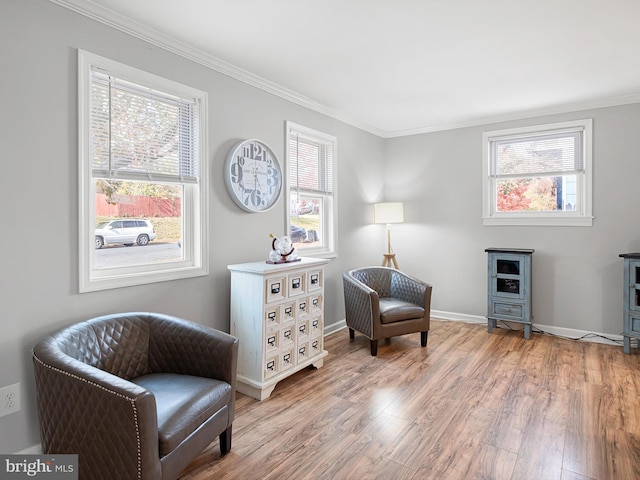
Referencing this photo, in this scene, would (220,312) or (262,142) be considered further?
(262,142)

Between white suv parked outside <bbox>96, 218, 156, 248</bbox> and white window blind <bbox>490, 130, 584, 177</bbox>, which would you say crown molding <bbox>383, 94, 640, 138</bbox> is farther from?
white suv parked outside <bbox>96, 218, 156, 248</bbox>

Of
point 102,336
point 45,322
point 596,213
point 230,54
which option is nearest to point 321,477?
point 102,336

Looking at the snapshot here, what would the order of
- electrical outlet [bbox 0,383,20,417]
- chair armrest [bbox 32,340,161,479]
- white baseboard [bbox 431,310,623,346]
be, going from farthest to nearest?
white baseboard [bbox 431,310,623,346] → electrical outlet [bbox 0,383,20,417] → chair armrest [bbox 32,340,161,479]

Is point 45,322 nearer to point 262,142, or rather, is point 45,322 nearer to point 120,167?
point 120,167

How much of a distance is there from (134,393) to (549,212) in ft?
14.6

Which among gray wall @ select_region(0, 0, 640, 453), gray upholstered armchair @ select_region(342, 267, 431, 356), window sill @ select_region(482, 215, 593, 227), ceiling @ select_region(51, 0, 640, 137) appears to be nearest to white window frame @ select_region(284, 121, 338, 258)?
gray wall @ select_region(0, 0, 640, 453)

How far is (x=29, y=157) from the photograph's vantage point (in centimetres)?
196

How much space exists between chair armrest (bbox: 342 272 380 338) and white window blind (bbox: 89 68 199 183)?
1.85m

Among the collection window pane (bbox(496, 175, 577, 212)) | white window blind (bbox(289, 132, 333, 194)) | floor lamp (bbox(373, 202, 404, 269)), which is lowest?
floor lamp (bbox(373, 202, 404, 269))

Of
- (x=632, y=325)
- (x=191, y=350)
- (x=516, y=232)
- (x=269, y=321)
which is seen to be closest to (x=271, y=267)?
(x=269, y=321)

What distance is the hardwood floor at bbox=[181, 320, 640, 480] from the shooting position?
1.95 meters

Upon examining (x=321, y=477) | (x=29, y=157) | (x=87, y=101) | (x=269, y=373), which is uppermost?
(x=87, y=101)

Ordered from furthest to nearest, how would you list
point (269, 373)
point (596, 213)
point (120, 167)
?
point (596, 213) → point (269, 373) → point (120, 167)

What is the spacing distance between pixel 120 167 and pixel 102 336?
1060mm
